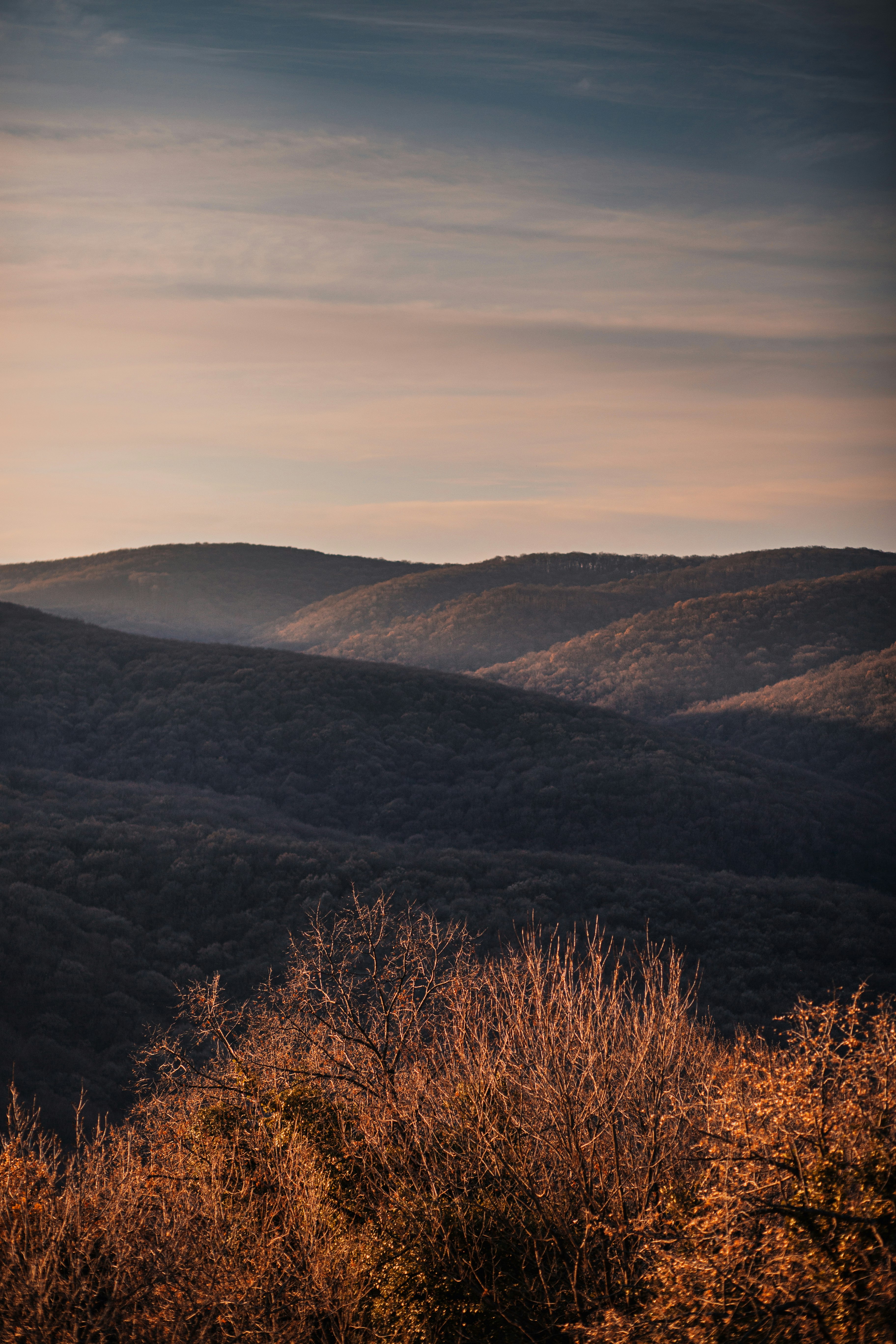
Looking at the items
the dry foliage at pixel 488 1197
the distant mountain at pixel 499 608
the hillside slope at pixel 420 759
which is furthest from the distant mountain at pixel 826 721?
the dry foliage at pixel 488 1197

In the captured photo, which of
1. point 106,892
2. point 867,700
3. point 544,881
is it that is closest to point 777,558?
point 867,700

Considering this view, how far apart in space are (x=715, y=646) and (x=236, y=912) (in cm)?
8804

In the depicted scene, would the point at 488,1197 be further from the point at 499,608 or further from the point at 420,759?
the point at 499,608

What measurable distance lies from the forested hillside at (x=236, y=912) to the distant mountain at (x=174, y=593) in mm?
107941

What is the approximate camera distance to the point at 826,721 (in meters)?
85.9

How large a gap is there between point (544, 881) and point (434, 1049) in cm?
2481

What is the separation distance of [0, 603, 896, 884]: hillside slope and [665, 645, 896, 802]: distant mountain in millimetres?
9887

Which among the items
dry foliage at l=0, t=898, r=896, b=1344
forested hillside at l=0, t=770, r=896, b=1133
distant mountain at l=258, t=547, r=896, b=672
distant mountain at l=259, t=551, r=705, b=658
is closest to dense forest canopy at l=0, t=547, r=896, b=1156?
forested hillside at l=0, t=770, r=896, b=1133

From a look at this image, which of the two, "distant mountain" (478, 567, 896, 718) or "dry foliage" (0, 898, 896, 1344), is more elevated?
"distant mountain" (478, 567, 896, 718)

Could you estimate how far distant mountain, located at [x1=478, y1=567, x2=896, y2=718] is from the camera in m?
104

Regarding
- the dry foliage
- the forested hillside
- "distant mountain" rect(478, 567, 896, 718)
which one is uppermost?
"distant mountain" rect(478, 567, 896, 718)

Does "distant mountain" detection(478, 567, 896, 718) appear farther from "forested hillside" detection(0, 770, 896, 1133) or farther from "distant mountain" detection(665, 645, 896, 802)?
"forested hillside" detection(0, 770, 896, 1133)

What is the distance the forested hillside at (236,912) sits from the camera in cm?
2812

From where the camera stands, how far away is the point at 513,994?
1404cm
